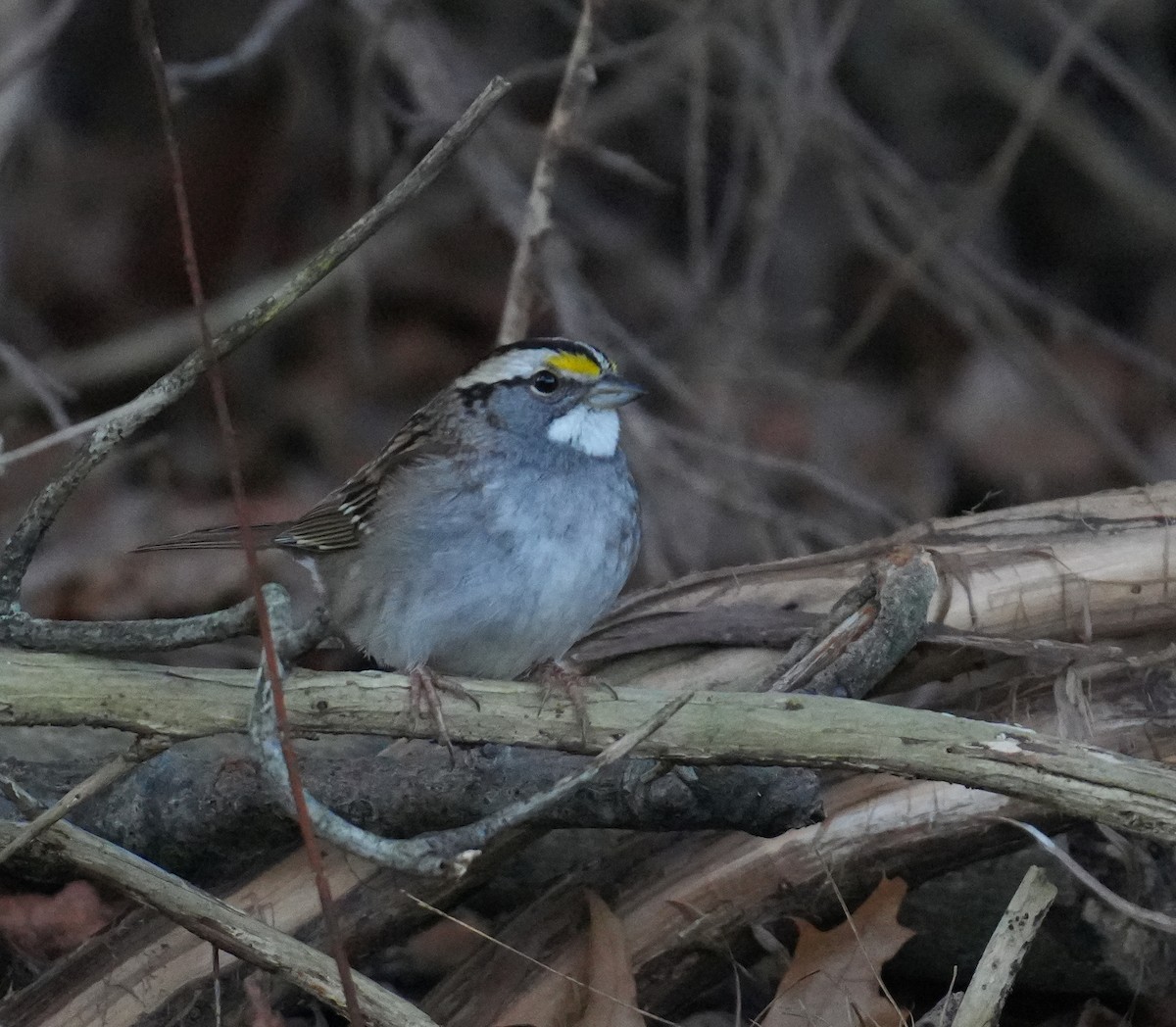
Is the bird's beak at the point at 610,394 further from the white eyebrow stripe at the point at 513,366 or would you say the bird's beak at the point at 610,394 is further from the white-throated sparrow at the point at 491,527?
the white eyebrow stripe at the point at 513,366

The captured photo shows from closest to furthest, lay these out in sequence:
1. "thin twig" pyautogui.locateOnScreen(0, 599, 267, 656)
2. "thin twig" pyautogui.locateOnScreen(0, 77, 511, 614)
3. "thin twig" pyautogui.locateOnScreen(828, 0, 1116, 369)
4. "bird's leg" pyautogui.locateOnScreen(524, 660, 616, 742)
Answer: "thin twig" pyautogui.locateOnScreen(0, 77, 511, 614), "bird's leg" pyautogui.locateOnScreen(524, 660, 616, 742), "thin twig" pyautogui.locateOnScreen(0, 599, 267, 656), "thin twig" pyautogui.locateOnScreen(828, 0, 1116, 369)

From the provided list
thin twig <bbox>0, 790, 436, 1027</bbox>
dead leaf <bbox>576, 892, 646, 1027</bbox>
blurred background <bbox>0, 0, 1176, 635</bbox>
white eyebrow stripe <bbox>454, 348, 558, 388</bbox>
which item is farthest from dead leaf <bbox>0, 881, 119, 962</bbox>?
blurred background <bbox>0, 0, 1176, 635</bbox>

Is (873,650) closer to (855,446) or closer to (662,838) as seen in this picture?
(662,838)

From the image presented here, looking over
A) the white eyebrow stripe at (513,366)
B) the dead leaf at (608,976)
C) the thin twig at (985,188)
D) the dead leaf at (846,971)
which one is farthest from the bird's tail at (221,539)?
the thin twig at (985,188)

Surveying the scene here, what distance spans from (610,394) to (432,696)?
979mm

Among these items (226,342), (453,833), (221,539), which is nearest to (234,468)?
(226,342)

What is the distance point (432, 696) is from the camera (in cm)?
307

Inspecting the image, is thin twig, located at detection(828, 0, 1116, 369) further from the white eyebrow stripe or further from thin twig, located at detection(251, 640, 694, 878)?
thin twig, located at detection(251, 640, 694, 878)

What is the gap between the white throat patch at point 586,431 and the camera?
12.1 feet

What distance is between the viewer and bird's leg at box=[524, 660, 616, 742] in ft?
9.77

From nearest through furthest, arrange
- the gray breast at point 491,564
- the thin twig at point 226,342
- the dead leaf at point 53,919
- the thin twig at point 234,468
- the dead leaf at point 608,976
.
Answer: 1. the thin twig at point 234,468
2. the thin twig at point 226,342
3. the dead leaf at point 608,976
4. the gray breast at point 491,564
5. the dead leaf at point 53,919

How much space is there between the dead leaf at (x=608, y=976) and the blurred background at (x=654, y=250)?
283 cm

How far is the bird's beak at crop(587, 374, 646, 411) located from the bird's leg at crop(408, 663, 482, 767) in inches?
33.6

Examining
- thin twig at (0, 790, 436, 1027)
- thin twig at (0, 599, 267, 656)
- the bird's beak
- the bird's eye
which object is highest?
the bird's eye
